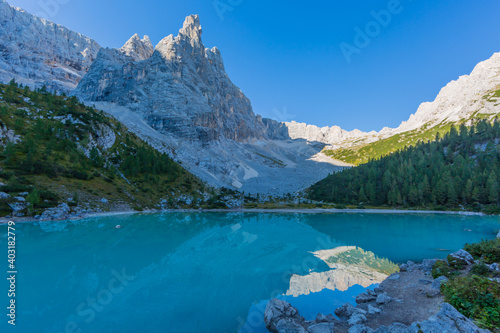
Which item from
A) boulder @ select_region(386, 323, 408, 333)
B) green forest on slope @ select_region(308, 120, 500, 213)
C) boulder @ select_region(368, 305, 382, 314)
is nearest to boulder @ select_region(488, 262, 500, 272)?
boulder @ select_region(368, 305, 382, 314)

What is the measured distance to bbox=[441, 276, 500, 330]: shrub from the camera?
8622 mm

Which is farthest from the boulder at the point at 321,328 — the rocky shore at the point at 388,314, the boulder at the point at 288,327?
the boulder at the point at 288,327

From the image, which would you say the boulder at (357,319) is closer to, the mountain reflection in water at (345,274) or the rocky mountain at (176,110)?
the mountain reflection in water at (345,274)

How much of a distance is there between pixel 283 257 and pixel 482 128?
139 m

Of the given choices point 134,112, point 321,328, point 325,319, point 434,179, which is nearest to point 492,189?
point 434,179

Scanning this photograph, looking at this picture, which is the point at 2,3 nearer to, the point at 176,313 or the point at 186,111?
the point at 186,111

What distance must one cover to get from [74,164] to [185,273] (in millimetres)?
62420

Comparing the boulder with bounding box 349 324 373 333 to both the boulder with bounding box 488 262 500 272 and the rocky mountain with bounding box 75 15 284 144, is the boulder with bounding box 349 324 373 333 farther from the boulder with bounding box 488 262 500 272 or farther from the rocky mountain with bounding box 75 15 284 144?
the rocky mountain with bounding box 75 15 284 144

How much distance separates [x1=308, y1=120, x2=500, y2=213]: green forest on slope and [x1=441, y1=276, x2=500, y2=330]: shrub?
74158mm

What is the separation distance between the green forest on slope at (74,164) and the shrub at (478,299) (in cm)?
6117

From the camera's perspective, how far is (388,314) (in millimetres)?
12250

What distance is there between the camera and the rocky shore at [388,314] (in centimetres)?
821

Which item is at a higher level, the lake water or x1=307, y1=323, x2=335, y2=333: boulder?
x1=307, y1=323, x2=335, y2=333: boulder

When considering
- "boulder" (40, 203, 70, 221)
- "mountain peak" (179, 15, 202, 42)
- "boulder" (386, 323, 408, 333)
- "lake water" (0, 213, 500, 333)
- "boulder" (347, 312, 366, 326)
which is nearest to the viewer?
"boulder" (386, 323, 408, 333)
